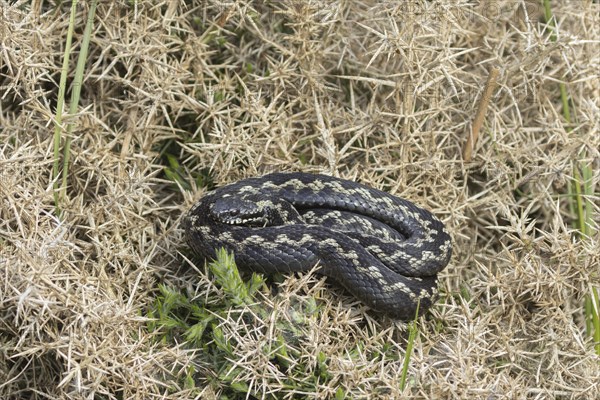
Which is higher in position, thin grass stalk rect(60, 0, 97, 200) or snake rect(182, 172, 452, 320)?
thin grass stalk rect(60, 0, 97, 200)

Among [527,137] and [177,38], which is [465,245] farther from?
[177,38]

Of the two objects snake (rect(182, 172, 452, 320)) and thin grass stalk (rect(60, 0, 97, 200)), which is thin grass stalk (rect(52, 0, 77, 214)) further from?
snake (rect(182, 172, 452, 320))

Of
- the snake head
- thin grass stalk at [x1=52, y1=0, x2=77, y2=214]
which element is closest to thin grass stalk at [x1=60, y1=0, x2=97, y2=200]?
thin grass stalk at [x1=52, y1=0, x2=77, y2=214]

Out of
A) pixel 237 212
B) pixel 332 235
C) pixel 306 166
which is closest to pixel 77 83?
pixel 237 212

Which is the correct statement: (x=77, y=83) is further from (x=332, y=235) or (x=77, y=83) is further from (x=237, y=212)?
(x=332, y=235)

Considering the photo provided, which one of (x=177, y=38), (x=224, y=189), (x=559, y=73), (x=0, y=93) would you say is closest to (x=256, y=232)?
(x=224, y=189)

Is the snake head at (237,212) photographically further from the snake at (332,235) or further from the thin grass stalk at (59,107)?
the thin grass stalk at (59,107)
